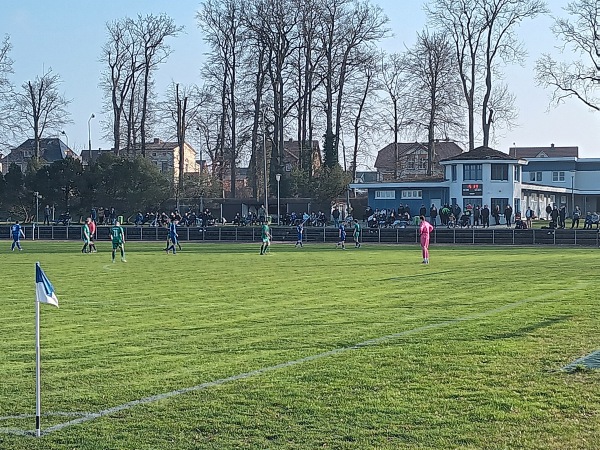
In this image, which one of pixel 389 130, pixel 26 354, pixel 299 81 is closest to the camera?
pixel 26 354

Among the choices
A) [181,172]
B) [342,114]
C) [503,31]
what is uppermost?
[503,31]

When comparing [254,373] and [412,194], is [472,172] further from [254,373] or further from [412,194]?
[254,373]

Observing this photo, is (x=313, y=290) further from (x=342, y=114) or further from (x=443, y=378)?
(x=342, y=114)

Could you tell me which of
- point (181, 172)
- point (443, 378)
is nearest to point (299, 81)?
point (181, 172)

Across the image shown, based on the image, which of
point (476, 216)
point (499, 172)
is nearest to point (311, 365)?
point (476, 216)

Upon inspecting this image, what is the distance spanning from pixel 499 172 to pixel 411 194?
7.83 meters

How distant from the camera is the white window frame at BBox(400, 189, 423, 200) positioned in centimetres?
6757

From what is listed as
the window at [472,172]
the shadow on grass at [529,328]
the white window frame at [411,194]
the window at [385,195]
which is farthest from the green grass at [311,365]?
the window at [385,195]

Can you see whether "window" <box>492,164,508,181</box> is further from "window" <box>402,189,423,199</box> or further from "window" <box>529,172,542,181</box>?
"window" <box>529,172,542,181</box>

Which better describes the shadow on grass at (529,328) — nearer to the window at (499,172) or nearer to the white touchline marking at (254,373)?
the white touchline marking at (254,373)

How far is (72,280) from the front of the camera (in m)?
23.0

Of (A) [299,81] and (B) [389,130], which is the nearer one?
(A) [299,81]

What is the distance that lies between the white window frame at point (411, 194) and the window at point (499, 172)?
6.56 m

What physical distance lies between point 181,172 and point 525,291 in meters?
51.8
